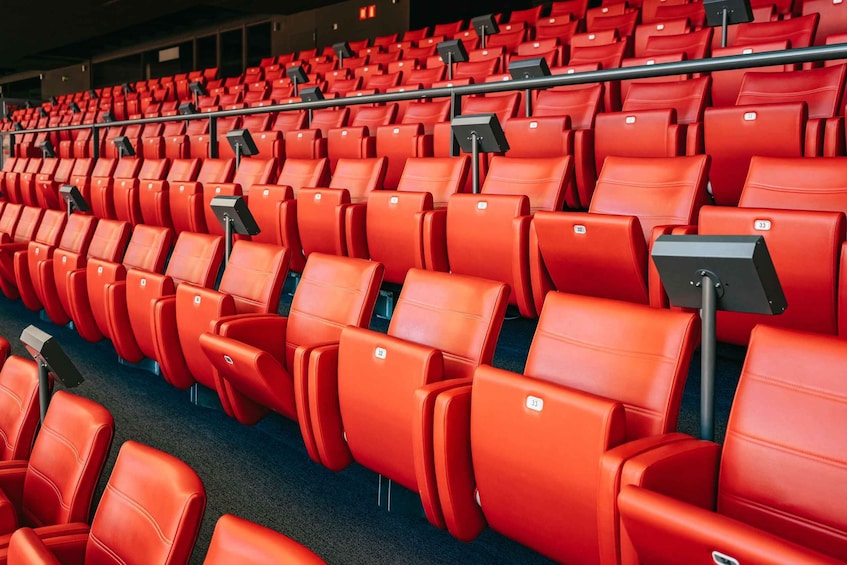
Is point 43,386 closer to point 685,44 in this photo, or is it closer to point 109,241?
point 109,241

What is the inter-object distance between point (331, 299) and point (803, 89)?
2.13 ft

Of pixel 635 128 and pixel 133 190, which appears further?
pixel 133 190

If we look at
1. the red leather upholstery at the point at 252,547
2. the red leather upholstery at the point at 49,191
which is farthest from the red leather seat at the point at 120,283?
the red leather upholstery at the point at 49,191

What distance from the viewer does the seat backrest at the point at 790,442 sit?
13.2 inches

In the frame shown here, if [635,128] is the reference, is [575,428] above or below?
below

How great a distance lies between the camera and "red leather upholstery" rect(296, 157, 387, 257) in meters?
0.89

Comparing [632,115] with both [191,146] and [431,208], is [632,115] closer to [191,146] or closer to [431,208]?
[431,208]

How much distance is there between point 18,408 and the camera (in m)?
0.58

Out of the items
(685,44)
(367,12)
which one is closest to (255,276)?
(685,44)

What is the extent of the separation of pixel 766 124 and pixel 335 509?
619mm

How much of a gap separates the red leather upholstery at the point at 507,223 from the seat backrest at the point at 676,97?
241 millimetres

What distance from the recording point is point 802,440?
1.14ft

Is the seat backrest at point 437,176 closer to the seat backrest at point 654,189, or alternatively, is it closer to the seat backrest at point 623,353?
the seat backrest at point 654,189

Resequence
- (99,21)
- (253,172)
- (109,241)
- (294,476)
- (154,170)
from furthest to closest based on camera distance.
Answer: (99,21) → (154,170) → (253,172) → (109,241) → (294,476)
